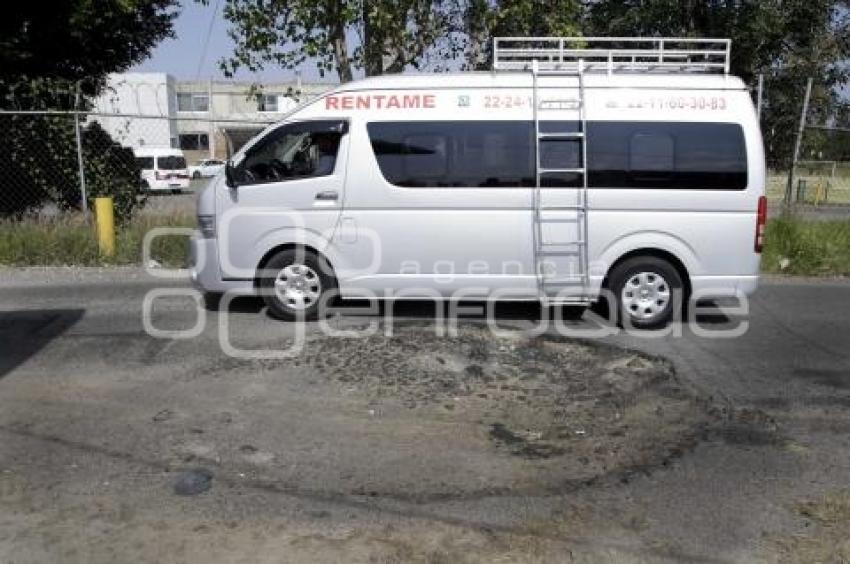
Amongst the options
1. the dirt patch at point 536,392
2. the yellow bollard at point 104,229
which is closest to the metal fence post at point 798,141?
the dirt patch at point 536,392

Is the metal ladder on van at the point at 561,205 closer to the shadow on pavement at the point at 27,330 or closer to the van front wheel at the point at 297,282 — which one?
the van front wheel at the point at 297,282

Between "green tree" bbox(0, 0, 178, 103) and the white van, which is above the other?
"green tree" bbox(0, 0, 178, 103)

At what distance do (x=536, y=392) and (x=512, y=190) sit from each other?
7.57 feet

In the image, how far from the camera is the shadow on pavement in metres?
6.83

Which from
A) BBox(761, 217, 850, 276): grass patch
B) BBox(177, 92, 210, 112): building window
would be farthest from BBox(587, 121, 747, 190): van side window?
BBox(177, 92, 210, 112): building window

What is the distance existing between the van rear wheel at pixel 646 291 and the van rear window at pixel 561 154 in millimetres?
764

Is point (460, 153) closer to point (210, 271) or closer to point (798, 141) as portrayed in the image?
point (210, 271)

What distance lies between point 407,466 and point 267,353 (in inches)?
101

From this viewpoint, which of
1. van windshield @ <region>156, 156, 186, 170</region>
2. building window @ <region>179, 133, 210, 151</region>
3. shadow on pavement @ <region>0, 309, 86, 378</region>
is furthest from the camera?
building window @ <region>179, 133, 210, 151</region>

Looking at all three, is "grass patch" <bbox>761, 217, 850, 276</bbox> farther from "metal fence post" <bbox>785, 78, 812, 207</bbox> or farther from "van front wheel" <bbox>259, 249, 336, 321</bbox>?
"van front wheel" <bbox>259, 249, 336, 321</bbox>

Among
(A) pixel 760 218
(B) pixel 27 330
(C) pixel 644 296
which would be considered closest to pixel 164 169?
(B) pixel 27 330

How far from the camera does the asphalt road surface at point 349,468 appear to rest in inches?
149

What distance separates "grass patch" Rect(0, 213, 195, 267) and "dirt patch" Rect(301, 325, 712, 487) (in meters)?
5.19

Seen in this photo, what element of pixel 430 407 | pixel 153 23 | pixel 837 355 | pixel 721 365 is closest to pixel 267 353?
pixel 430 407
